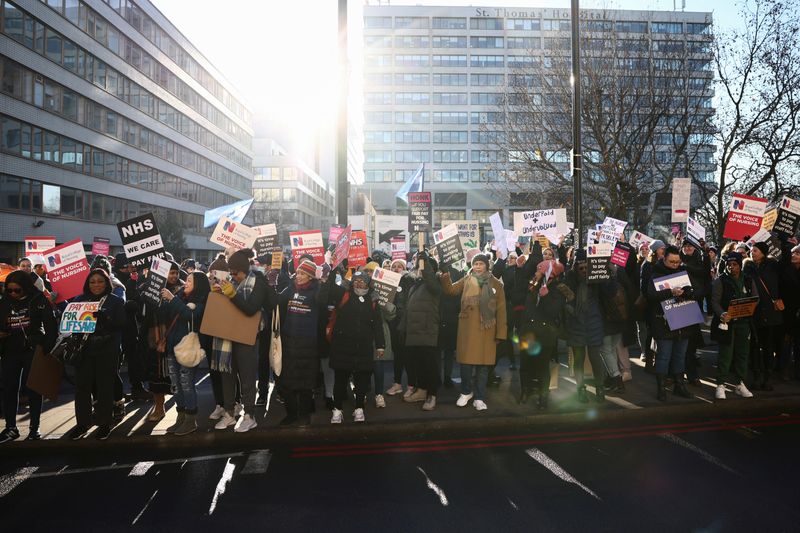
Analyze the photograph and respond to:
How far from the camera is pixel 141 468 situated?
5324 millimetres

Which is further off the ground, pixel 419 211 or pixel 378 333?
pixel 419 211

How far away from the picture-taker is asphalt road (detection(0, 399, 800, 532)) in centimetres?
408

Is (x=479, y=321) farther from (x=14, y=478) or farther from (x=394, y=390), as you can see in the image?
(x=14, y=478)

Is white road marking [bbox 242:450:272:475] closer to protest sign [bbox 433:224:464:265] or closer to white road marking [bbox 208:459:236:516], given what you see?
white road marking [bbox 208:459:236:516]

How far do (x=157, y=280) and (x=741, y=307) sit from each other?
7527 millimetres

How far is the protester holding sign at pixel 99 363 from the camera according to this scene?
598cm

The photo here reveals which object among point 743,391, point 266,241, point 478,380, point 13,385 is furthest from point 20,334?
point 743,391

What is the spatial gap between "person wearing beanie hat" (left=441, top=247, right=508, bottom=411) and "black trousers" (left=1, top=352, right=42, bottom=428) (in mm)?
4947

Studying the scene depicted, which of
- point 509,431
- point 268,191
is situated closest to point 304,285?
point 509,431

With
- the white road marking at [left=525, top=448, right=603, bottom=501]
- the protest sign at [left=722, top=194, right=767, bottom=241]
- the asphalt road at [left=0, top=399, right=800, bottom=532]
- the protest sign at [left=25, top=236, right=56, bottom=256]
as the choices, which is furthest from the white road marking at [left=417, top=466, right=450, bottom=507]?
the protest sign at [left=25, top=236, right=56, bottom=256]

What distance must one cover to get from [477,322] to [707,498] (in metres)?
3.24

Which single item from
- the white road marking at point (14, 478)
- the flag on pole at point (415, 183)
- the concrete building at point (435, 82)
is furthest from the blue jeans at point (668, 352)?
the concrete building at point (435, 82)

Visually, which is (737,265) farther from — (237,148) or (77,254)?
(237,148)

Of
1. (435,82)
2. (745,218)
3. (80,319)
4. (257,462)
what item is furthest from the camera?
(435,82)
